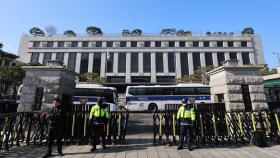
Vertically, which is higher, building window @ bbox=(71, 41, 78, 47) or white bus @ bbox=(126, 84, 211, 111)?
building window @ bbox=(71, 41, 78, 47)

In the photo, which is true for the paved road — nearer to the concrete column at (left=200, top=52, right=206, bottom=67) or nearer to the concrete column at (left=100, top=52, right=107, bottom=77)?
the concrete column at (left=100, top=52, right=107, bottom=77)

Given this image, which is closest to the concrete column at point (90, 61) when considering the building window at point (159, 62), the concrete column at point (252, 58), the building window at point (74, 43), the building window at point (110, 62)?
the building window at point (110, 62)

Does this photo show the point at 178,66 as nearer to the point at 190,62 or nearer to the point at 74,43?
the point at 190,62

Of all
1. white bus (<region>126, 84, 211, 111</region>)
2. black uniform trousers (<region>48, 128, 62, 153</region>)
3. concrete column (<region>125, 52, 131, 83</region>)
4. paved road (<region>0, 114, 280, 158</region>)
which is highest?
concrete column (<region>125, 52, 131, 83</region>)

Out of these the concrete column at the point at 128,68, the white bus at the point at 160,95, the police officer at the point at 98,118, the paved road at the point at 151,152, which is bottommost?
the paved road at the point at 151,152

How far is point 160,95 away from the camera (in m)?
25.0

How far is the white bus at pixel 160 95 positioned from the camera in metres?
24.7

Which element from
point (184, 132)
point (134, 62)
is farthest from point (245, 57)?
point (184, 132)

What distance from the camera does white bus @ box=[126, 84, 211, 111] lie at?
2470 cm

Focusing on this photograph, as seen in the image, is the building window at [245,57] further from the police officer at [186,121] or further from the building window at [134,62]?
the police officer at [186,121]

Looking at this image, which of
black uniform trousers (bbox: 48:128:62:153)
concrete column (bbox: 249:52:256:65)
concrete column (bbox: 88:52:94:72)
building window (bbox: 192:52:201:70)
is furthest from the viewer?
concrete column (bbox: 249:52:256:65)

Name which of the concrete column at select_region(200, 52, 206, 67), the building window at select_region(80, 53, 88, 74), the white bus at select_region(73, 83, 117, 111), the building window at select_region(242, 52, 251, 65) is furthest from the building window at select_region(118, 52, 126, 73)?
the building window at select_region(242, 52, 251, 65)

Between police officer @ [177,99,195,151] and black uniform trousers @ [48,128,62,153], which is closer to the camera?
black uniform trousers @ [48,128,62,153]

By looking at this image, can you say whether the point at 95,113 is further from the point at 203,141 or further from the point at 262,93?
the point at 262,93
